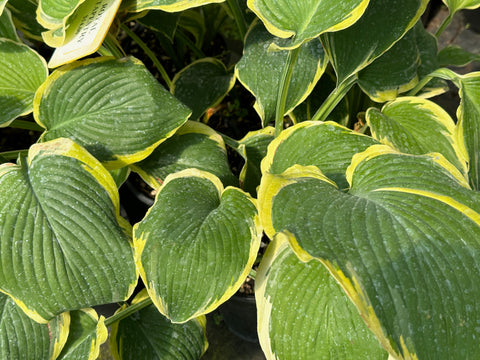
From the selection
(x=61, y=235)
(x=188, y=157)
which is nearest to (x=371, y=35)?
(x=188, y=157)

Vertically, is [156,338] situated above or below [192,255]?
below

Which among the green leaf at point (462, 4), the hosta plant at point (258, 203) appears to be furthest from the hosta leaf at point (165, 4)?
the green leaf at point (462, 4)

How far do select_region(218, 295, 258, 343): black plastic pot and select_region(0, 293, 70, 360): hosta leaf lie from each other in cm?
35

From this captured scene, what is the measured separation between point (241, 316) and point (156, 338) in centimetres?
29

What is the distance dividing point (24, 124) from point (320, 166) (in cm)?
65

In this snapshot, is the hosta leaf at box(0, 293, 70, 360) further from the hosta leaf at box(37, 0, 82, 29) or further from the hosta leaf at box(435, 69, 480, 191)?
the hosta leaf at box(435, 69, 480, 191)

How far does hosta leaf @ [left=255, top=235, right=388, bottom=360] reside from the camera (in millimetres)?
629

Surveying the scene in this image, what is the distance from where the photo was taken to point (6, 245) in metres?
0.68

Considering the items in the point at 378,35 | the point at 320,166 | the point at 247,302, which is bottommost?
the point at 247,302

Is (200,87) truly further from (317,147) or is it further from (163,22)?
(317,147)

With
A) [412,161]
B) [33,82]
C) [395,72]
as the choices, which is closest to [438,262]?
[412,161]

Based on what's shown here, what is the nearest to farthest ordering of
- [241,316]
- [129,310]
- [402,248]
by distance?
[402,248] < [129,310] < [241,316]

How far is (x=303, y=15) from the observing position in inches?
27.2

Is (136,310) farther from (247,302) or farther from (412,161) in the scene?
(412,161)
